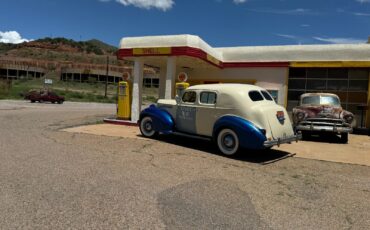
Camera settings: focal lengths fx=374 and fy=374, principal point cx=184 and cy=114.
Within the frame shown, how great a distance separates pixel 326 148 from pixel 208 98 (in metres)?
4.35

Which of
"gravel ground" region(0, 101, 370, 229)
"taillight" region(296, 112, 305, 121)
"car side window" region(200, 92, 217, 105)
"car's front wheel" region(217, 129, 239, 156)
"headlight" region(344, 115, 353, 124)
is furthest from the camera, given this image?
"taillight" region(296, 112, 305, 121)

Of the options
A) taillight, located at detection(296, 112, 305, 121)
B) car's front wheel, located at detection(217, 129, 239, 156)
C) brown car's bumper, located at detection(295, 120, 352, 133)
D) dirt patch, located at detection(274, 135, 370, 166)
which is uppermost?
taillight, located at detection(296, 112, 305, 121)

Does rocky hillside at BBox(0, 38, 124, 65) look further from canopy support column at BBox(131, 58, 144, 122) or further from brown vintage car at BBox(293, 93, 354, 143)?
brown vintage car at BBox(293, 93, 354, 143)

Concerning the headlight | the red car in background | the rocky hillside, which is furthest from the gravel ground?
the rocky hillside

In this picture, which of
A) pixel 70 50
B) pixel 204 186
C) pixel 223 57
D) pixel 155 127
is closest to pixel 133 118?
pixel 155 127

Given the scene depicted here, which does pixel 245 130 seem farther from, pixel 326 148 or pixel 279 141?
pixel 326 148

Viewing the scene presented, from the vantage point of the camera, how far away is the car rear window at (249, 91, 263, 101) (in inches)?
387

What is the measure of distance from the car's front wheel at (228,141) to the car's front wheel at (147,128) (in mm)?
2907

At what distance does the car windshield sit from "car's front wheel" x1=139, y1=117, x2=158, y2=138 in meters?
6.15

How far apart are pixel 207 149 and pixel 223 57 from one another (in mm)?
10348

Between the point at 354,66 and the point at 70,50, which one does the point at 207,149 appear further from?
the point at 70,50

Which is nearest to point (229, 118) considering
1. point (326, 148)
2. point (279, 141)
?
point (279, 141)

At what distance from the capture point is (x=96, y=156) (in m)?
8.60

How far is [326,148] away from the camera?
11844mm
